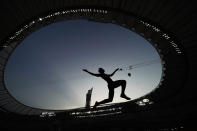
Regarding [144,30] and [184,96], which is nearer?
[144,30]

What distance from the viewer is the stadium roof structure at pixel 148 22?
56.2ft

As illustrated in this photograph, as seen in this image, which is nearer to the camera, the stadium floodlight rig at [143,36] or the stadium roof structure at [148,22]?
the stadium roof structure at [148,22]

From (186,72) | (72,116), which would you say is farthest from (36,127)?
(186,72)

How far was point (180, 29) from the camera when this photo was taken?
18.4 metres

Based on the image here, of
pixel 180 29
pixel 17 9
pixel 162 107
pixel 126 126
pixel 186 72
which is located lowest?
pixel 126 126

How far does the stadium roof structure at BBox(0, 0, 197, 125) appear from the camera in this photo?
56.2ft

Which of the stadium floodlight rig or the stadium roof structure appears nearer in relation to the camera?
the stadium roof structure

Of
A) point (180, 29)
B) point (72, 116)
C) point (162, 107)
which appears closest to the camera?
point (180, 29)

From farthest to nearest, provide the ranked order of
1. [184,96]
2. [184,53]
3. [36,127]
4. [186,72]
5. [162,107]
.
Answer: [36,127] < [162,107] < [184,96] < [186,72] < [184,53]

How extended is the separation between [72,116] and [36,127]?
7.50 metres

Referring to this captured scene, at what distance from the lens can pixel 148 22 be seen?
62.7ft

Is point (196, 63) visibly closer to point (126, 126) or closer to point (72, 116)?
point (126, 126)

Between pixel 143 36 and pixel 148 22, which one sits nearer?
pixel 148 22

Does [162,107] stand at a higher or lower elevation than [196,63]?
lower
